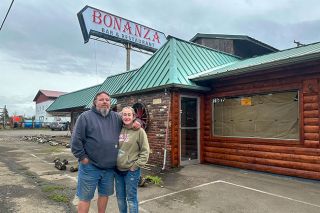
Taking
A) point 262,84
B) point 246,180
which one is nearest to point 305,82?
point 262,84

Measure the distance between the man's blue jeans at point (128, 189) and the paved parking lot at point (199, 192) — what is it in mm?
1163

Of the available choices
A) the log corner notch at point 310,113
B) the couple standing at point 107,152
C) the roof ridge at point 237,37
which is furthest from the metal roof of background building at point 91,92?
the couple standing at point 107,152

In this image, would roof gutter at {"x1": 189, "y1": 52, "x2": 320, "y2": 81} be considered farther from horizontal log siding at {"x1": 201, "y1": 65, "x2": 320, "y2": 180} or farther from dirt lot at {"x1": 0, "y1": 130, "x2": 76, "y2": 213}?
dirt lot at {"x1": 0, "y1": 130, "x2": 76, "y2": 213}

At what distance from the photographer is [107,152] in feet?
12.2

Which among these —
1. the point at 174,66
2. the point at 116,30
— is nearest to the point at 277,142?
the point at 174,66

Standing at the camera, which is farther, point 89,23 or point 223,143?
point 89,23

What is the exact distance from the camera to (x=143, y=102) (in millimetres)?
10102

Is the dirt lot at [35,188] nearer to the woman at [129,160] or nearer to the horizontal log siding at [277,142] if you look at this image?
the woman at [129,160]

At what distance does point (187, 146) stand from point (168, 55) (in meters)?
3.41

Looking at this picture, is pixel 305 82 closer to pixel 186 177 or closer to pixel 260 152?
pixel 260 152

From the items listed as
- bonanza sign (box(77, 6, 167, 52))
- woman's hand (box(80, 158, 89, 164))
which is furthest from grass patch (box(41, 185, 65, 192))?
bonanza sign (box(77, 6, 167, 52))

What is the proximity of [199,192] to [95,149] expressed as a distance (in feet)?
10.8

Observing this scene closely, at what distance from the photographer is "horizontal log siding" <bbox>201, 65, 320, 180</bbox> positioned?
7055 mm

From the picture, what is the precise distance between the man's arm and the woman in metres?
0.51
